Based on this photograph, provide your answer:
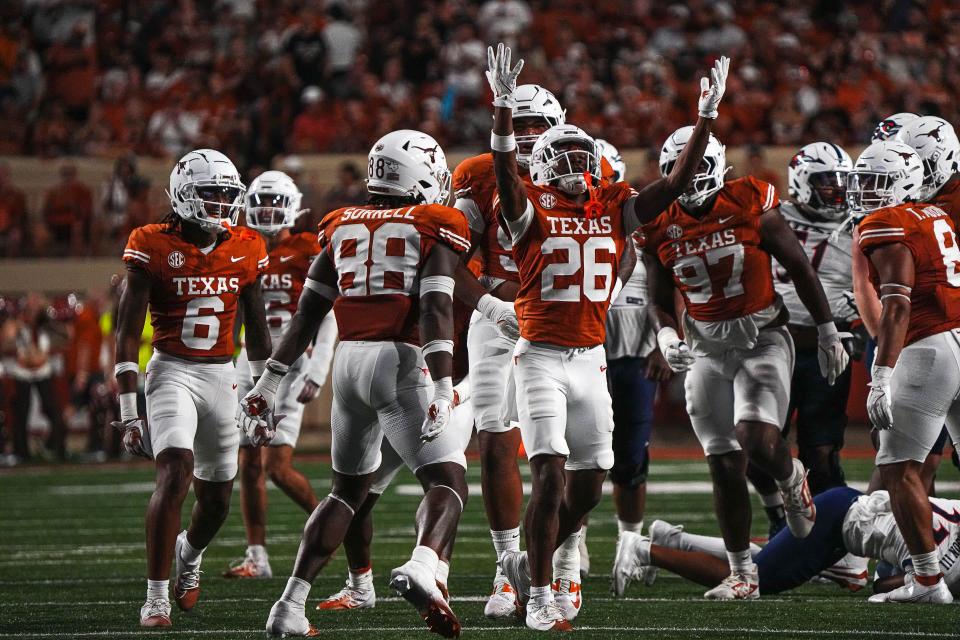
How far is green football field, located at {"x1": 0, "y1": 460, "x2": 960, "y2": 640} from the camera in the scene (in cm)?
534

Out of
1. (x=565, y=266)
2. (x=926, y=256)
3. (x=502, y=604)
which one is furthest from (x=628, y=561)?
(x=926, y=256)

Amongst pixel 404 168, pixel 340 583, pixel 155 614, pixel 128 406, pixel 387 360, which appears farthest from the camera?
pixel 340 583

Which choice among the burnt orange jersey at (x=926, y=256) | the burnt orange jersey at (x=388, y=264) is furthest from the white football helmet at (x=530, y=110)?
the burnt orange jersey at (x=926, y=256)

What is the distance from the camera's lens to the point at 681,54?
16469 mm

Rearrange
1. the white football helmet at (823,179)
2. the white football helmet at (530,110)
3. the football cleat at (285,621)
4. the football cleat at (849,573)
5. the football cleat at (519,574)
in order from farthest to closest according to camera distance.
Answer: the white football helmet at (823,179) → the football cleat at (849,573) → the white football helmet at (530,110) → the football cleat at (519,574) → the football cleat at (285,621)

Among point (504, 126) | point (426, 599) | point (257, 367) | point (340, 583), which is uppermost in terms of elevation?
point (504, 126)

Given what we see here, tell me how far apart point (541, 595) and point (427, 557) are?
1.81 ft

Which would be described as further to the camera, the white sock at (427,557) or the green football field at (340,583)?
the green football field at (340,583)

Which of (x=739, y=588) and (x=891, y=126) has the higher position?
(x=891, y=126)

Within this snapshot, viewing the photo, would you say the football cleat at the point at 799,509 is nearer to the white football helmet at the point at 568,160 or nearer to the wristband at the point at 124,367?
the white football helmet at the point at 568,160

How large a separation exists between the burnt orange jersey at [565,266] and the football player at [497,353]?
0.98 ft

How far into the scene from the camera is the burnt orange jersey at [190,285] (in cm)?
589

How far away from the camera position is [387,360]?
202 inches

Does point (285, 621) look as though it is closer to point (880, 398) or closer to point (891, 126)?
point (880, 398)
